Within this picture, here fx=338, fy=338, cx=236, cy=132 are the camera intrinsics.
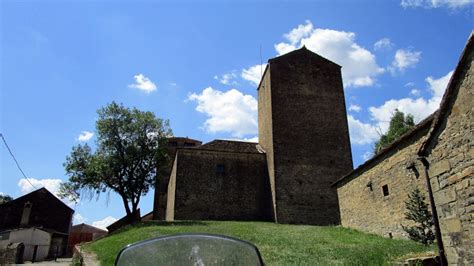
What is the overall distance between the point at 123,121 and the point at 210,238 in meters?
28.8

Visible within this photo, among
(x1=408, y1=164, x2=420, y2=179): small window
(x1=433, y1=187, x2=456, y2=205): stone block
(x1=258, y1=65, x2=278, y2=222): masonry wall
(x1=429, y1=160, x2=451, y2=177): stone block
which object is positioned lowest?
(x1=433, y1=187, x2=456, y2=205): stone block

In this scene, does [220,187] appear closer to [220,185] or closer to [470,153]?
[220,185]

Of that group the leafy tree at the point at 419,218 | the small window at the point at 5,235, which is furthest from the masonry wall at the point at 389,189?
the small window at the point at 5,235

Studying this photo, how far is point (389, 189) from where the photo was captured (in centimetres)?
1351

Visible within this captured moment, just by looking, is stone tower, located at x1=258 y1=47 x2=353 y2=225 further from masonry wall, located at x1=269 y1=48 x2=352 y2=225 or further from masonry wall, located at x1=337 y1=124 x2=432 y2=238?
masonry wall, located at x1=337 y1=124 x2=432 y2=238

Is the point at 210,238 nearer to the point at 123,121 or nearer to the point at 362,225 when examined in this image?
the point at 362,225

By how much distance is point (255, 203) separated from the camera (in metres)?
27.6

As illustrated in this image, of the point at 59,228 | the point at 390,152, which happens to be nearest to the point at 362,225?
the point at 390,152

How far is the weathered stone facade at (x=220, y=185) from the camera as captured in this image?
26438 millimetres

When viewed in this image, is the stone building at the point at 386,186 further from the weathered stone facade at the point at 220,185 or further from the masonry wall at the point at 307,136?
the weathered stone facade at the point at 220,185

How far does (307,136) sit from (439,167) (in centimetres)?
2109

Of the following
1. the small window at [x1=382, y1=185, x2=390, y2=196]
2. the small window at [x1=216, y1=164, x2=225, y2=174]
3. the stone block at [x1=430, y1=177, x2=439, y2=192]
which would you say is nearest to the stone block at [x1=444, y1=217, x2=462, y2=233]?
the stone block at [x1=430, y1=177, x2=439, y2=192]

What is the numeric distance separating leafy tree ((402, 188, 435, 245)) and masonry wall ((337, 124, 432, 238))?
1.24 ft

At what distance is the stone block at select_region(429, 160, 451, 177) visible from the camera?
6.83m
